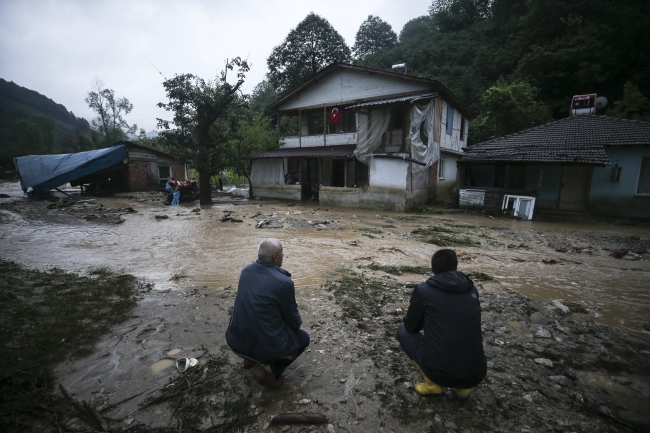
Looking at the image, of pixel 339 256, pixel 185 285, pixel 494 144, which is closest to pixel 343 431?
pixel 185 285

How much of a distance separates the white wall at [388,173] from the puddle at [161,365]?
41.0ft

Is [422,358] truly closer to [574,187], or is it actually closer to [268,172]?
[574,187]

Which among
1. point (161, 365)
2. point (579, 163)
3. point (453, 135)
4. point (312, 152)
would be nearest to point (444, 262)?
point (161, 365)

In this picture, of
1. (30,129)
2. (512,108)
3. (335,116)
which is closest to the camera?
(335,116)

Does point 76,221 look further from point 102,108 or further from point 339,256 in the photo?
point 102,108

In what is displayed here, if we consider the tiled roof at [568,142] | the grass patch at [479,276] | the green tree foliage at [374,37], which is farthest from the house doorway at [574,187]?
the green tree foliage at [374,37]

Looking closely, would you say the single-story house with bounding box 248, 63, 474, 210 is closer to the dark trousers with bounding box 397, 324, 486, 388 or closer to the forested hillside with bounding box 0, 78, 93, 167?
the dark trousers with bounding box 397, 324, 486, 388

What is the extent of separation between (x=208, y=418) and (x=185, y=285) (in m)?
3.17

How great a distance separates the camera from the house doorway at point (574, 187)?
13023 mm

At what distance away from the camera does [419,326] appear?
96.9 inches

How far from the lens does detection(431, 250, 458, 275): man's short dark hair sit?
237 cm

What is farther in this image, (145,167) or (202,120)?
(145,167)

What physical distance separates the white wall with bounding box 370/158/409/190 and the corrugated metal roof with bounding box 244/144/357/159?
5.02 ft

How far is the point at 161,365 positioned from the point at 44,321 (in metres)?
2.01
